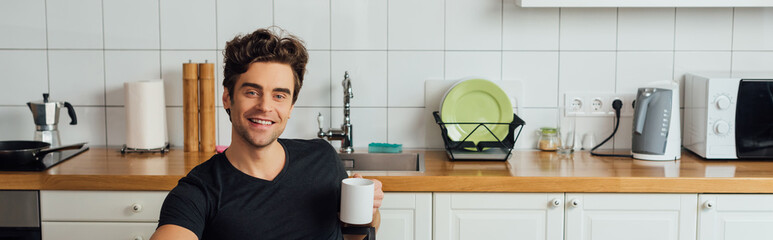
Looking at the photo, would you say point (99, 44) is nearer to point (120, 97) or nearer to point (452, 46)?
point (120, 97)

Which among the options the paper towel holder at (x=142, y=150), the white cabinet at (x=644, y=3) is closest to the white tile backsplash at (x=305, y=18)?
the paper towel holder at (x=142, y=150)

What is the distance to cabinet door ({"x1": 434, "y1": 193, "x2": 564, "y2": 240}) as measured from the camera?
243cm

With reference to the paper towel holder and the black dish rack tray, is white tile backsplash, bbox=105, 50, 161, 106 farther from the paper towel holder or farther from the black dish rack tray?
the black dish rack tray

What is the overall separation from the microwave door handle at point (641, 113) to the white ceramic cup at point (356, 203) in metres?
1.36

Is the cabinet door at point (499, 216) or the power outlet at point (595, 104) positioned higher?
the power outlet at point (595, 104)

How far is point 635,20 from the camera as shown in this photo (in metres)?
2.90

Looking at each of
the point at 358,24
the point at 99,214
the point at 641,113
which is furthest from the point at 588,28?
the point at 99,214

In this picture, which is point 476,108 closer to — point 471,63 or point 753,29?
point 471,63

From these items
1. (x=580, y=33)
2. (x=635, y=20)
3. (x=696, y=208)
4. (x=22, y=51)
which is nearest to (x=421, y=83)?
(x=580, y=33)

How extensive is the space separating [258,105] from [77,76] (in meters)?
1.52

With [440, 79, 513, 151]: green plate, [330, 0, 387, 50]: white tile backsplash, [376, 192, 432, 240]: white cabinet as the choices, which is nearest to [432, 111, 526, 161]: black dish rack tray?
[440, 79, 513, 151]: green plate

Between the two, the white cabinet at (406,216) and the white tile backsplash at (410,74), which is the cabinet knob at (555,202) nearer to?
the white cabinet at (406,216)

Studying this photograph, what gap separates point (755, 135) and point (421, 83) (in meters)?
1.19

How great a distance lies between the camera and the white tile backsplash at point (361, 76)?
9.59 ft
